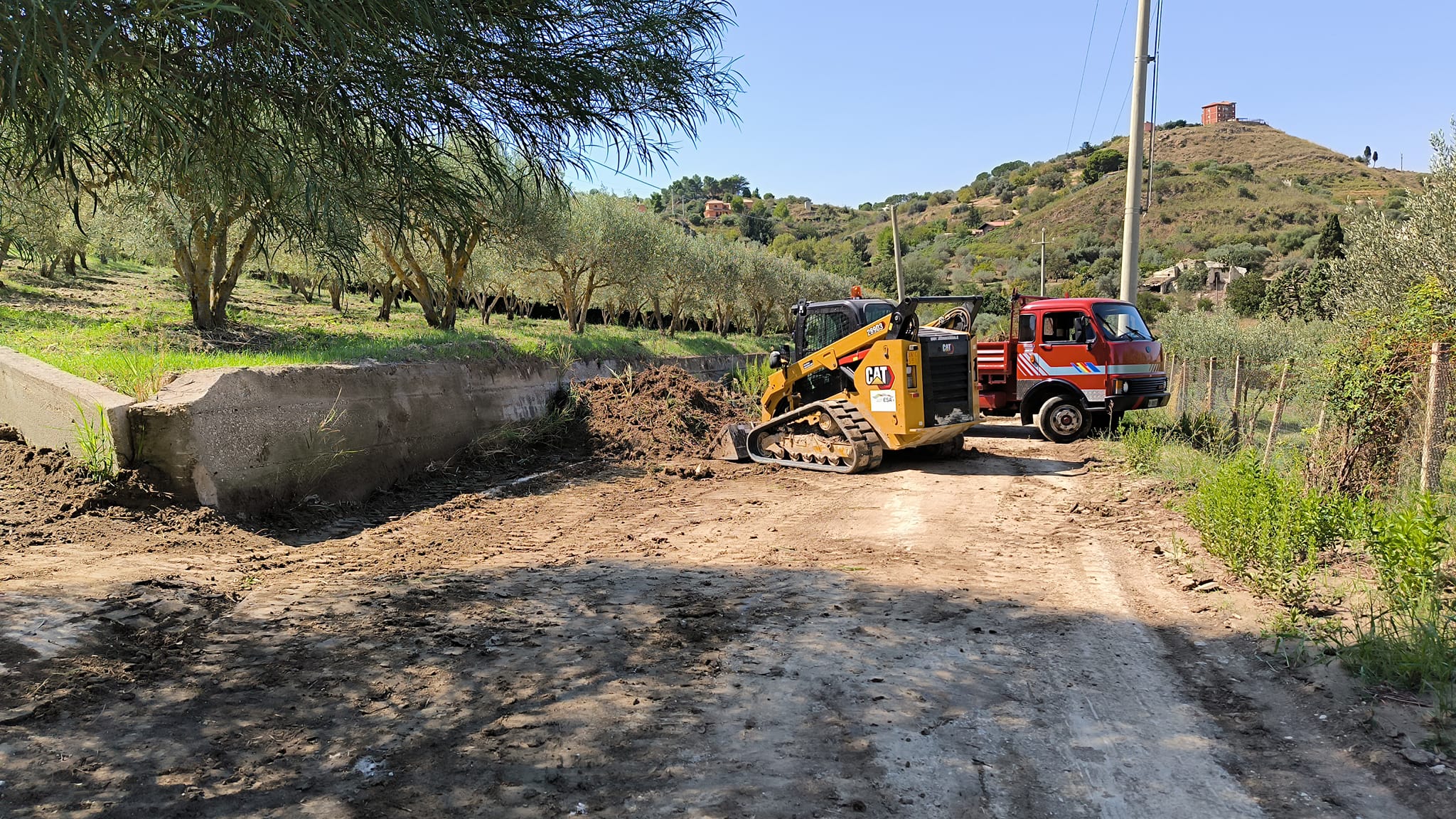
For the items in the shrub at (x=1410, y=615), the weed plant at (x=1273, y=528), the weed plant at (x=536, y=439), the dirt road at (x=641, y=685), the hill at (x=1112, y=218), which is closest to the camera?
the dirt road at (x=641, y=685)

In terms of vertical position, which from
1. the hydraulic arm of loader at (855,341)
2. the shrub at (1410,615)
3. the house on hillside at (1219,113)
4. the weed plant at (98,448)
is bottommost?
the shrub at (1410,615)

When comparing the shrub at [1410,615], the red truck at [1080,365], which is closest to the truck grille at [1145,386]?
the red truck at [1080,365]

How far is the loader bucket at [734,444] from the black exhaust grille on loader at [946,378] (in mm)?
2923

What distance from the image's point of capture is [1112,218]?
85.0 m

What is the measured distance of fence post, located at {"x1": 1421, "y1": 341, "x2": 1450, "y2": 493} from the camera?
634 centimetres

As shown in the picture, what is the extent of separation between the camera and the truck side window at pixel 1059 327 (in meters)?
14.5

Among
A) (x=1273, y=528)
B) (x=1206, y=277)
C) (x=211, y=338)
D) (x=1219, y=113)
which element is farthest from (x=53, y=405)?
(x=1219, y=113)

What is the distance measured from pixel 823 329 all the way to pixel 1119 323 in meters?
5.34

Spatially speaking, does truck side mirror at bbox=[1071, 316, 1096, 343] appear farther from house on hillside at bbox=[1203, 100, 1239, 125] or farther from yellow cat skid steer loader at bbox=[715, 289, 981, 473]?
house on hillside at bbox=[1203, 100, 1239, 125]

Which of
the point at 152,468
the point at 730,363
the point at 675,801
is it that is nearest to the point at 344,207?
the point at 675,801

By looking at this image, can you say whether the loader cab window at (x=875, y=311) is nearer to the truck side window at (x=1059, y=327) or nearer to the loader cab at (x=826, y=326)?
the loader cab at (x=826, y=326)

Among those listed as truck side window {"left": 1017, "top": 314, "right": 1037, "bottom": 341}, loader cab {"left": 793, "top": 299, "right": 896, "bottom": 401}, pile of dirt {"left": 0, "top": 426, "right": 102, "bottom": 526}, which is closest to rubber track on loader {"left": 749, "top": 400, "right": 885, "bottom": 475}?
loader cab {"left": 793, "top": 299, "right": 896, "bottom": 401}

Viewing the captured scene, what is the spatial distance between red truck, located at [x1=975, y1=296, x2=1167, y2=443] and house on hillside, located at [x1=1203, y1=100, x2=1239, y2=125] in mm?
128635

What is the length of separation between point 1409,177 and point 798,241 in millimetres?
64020
